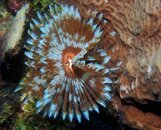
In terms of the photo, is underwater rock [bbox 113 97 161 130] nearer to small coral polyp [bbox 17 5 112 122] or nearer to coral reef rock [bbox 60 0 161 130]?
coral reef rock [bbox 60 0 161 130]

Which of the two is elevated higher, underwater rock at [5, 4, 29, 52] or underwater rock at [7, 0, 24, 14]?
underwater rock at [7, 0, 24, 14]

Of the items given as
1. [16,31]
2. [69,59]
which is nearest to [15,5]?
[16,31]

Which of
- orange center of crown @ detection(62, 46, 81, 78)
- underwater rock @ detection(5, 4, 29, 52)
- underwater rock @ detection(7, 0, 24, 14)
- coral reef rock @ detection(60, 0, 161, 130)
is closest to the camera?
coral reef rock @ detection(60, 0, 161, 130)

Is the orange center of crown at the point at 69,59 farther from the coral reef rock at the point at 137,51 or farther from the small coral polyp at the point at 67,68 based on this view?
the coral reef rock at the point at 137,51

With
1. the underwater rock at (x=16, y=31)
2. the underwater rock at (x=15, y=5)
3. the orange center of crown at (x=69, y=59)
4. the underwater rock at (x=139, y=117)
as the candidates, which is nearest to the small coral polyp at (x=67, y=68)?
the orange center of crown at (x=69, y=59)

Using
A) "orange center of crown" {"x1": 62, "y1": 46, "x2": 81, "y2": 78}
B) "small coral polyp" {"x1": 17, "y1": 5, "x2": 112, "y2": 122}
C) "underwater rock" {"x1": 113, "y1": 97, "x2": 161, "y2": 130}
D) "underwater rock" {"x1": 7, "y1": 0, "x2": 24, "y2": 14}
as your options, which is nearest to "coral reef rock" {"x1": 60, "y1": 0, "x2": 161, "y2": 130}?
"underwater rock" {"x1": 113, "y1": 97, "x2": 161, "y2": 130}

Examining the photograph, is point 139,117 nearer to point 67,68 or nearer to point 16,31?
point 67,68
